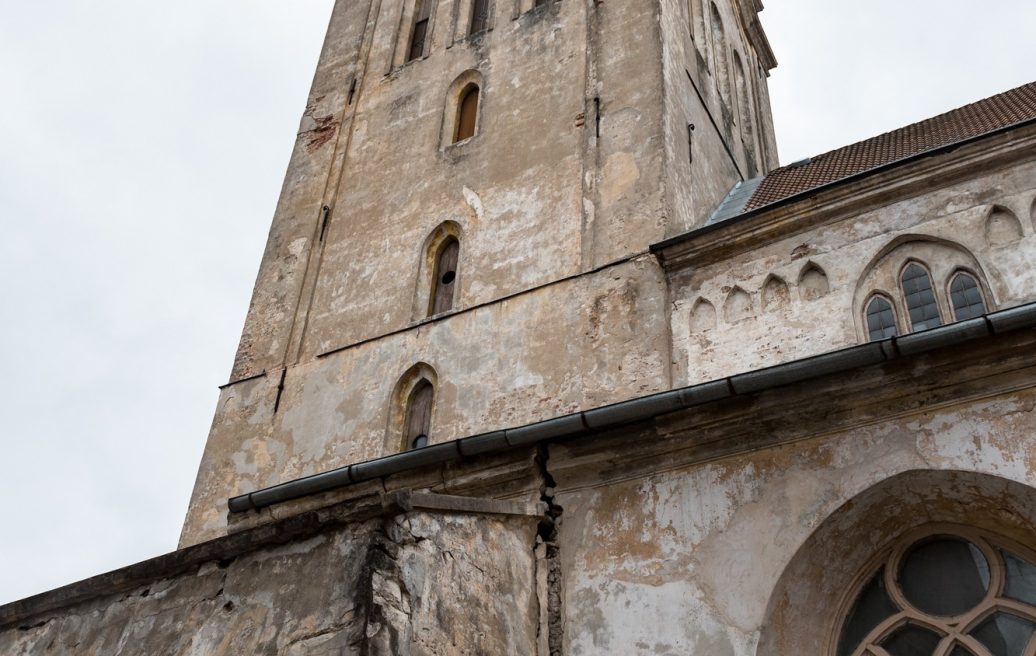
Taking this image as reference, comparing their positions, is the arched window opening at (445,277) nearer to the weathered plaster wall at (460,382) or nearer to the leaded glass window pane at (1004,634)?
the weathered plaster wall at (460,382)

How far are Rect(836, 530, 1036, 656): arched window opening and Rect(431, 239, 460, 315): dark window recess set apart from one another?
5712 millimetres

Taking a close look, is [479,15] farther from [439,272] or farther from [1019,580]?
[1019,580]

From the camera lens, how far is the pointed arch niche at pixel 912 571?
5.98m

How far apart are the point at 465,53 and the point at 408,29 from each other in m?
1.71

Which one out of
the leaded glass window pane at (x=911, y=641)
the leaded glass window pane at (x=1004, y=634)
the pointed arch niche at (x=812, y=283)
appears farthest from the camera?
the pointed arch niche at (x=812, y=283)

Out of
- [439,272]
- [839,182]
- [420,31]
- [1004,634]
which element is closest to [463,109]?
[420,31]

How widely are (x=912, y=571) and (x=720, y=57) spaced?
33.2 ft

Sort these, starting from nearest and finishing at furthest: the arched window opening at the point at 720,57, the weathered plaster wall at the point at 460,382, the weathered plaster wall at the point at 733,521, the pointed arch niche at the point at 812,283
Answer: the weathered plaster wall at the point at 733,521 → the pointed arch niche at the point at 812,283 → the weathered plaster wall at the point at 460,382 → the arched window opening at the point at 720,57

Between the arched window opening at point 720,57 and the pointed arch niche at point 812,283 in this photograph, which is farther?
the arched window opening at point 720,57

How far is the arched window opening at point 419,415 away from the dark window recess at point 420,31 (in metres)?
5.62

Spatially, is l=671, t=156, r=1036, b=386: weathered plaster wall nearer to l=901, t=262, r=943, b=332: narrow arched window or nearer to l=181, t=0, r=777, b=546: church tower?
l=901, t=262, r=943, b=332: narrow arched window

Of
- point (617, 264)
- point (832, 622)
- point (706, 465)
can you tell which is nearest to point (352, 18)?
point (617, 264)

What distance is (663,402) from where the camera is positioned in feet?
22.3

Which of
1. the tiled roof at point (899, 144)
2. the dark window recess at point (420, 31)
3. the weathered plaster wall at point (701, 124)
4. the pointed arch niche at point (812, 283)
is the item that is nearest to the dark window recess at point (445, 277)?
the weathered plaster wall at point (701, 124)
